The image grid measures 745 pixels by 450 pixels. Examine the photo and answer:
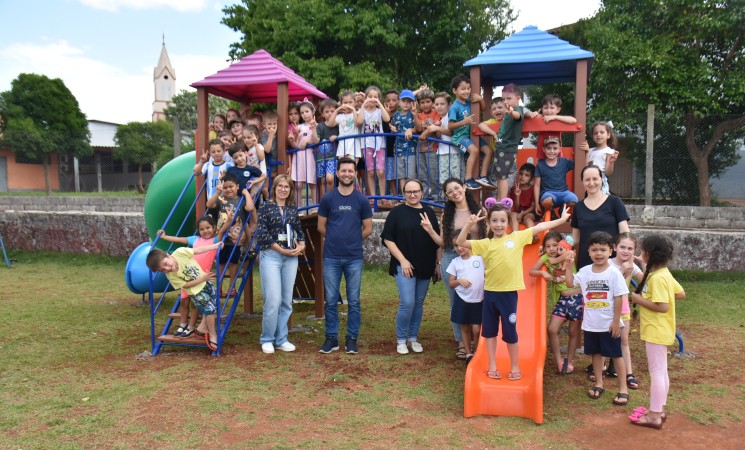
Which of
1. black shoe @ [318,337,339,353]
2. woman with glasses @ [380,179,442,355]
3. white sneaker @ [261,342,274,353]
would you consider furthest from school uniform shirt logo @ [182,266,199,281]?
woman with glasses @ [380,179,442,355]

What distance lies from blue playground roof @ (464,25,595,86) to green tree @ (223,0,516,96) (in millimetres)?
10366

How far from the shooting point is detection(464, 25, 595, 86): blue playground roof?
634 cm

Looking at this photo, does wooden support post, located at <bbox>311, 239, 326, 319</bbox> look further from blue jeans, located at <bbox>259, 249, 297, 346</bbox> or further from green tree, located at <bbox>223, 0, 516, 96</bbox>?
green tree, located at <bbox>223, 0, 516, 96</bbox>

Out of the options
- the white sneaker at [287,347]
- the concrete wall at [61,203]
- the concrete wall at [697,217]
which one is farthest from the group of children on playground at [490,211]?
the concrete wall at [61,203]

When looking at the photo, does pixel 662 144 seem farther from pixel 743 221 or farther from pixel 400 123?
pixel 400 123

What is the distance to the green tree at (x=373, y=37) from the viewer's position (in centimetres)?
1766

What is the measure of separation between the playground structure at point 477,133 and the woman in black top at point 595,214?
0.67 metres

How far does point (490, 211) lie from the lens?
17.6 ft

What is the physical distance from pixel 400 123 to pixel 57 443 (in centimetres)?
464

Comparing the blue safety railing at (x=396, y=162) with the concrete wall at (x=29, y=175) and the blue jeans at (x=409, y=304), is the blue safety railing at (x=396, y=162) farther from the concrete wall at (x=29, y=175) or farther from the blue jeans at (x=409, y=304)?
the concrete wall at (x=29, y=175)

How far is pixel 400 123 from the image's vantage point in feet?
23.0

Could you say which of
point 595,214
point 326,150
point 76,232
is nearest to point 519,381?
point 595,214

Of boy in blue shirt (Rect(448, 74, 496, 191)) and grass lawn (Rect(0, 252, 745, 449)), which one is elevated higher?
boy in blue shirt (Rect(448, 74, 496, 191))

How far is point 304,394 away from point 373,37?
14.9 m
